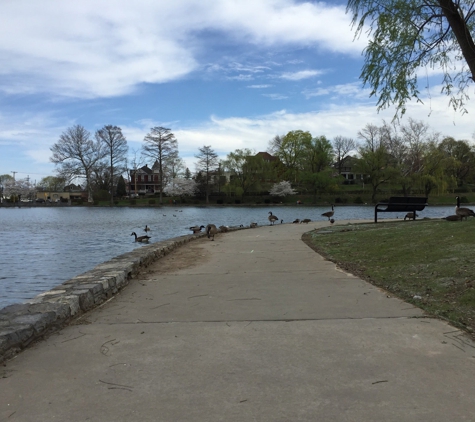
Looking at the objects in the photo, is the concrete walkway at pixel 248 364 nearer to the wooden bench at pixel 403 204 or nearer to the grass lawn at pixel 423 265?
the grass lawn at pixel 423 265

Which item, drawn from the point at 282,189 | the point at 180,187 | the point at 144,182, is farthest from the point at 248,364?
the point at 144,182

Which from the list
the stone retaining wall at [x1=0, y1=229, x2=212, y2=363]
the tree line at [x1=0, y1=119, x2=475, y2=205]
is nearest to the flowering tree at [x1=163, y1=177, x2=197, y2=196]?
the tree line at [x1=0, y1=119, x2=475, y2=205]

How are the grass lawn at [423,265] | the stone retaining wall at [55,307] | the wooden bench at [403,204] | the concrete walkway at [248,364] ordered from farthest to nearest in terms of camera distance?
the wooden bench at [403,204]
the grass lawn at [423,265]
the stone retaining wall at [55,307]
the concrete walkway at [248,364]

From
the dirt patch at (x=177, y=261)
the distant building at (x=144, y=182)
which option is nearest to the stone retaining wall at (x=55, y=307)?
the dirt patch at (x=177, y=261)

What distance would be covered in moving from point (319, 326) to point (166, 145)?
75.1 m

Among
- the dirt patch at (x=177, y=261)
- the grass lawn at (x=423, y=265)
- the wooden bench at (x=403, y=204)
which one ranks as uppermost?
the wooden bench at (x=403, y=204)

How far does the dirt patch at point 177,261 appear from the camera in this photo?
27.2 feet

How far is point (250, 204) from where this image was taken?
250ft

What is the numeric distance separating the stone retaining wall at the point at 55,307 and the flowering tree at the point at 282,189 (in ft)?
241

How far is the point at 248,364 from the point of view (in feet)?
10.9

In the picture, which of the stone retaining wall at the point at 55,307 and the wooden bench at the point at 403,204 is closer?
the stone retaining wall at the point at 55,307

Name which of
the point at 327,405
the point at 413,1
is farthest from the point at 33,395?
the point at 413,1

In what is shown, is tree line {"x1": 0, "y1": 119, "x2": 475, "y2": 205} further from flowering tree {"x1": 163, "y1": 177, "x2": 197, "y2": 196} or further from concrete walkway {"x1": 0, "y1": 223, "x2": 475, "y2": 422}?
concrete walkway {"x1": 0, "y1": 223, "x2": 475, "y2": 422}

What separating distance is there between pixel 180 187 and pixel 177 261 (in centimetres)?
8176
